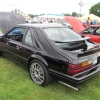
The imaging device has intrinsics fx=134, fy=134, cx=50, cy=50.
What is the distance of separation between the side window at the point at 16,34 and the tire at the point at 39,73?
37.2 inches

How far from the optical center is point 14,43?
3992 mm

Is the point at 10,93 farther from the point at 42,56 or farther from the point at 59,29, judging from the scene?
the point at 59,29

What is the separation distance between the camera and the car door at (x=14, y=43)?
3.83 m

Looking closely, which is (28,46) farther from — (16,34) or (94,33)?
(94,33)

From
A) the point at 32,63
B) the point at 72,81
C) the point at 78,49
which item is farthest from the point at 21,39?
the point at 72,81

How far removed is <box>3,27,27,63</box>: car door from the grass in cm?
62

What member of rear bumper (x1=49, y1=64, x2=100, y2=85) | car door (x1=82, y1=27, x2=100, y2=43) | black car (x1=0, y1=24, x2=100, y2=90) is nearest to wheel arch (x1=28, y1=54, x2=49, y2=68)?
black car (x1=0, y1=24, x2=100, y2=90)

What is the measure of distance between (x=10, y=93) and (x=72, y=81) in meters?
1.42

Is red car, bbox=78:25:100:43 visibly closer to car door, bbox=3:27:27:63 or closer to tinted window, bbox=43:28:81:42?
tinted window, bbox=43:28:81:42

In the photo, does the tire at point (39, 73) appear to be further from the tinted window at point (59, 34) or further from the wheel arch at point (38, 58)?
the tinted window at point (59, 34)

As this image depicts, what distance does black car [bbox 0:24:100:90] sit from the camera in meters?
2.69

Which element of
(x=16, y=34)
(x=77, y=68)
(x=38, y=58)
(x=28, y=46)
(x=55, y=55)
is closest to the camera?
(x=77, y=68)

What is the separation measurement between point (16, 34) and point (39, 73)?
1.69 meters

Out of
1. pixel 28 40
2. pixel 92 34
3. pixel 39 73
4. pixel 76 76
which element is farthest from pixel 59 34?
pixel 92 34
